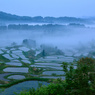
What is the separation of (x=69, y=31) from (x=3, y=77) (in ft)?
148

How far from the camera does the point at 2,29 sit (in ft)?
177

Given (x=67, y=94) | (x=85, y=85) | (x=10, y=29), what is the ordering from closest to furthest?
(x=85, y=85) → (x=67, y=94) → (x=10, y=29)

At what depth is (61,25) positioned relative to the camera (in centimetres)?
5791

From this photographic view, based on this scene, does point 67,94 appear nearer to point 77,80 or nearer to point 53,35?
point 77,80

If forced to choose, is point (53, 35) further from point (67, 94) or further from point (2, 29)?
point (67, 94)

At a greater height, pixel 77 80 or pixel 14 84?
pixel 77 80

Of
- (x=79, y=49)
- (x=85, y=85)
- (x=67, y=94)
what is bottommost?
(x=79, y=49)

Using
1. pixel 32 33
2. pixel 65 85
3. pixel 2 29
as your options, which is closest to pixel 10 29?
pixel 2 29

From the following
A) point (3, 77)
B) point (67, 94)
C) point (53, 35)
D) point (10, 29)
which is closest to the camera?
point (67, 94)

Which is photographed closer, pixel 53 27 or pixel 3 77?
pixel 3 77

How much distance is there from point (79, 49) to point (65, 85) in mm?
30199

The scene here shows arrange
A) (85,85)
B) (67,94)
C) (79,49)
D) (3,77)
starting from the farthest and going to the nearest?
(79,49) → (3,77) → (67,94) → (85,85)

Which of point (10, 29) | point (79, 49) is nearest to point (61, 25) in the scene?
point (10, 29)

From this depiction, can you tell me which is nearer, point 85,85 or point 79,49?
point 85,85
